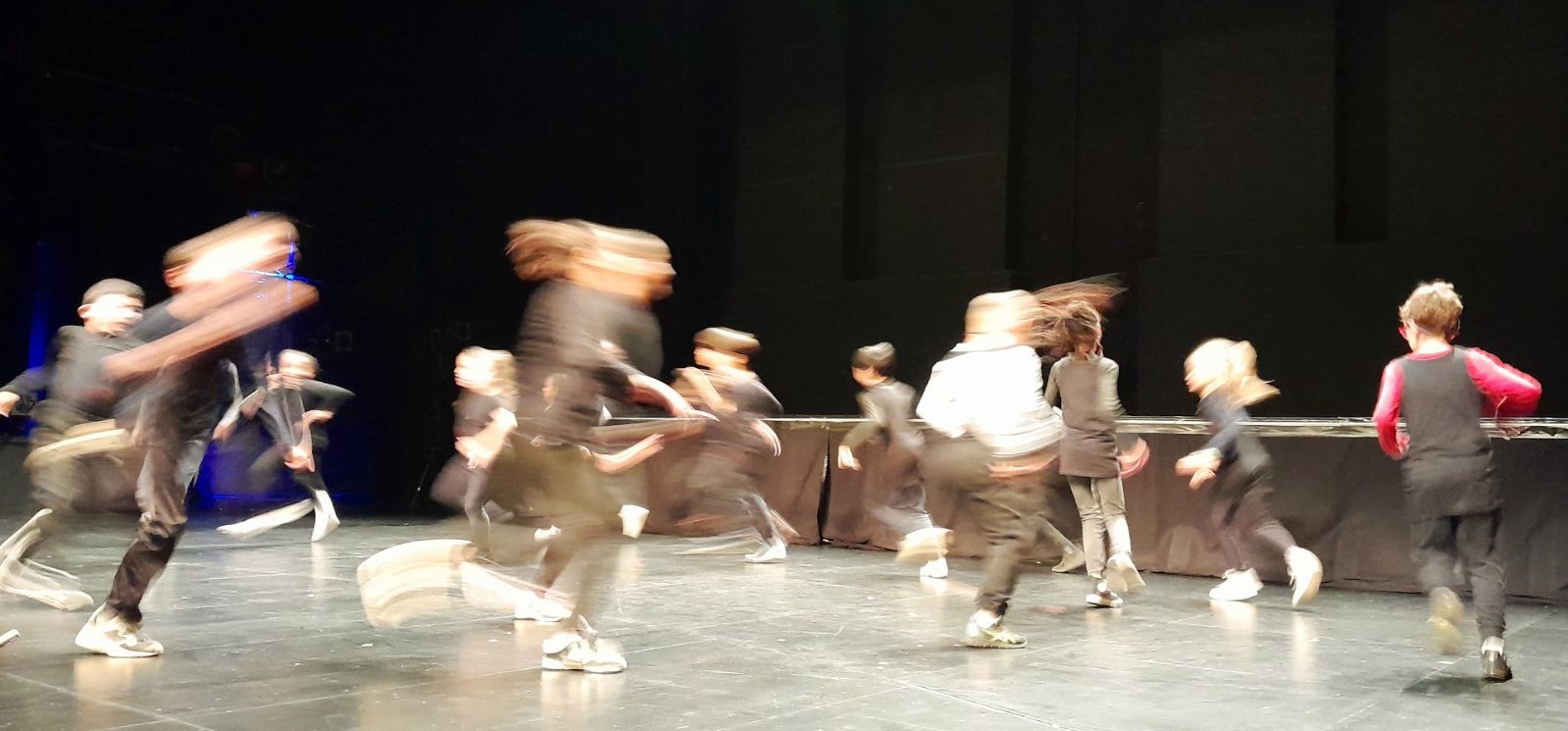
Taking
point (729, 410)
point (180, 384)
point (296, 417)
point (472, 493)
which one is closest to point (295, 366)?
point (296, 417)

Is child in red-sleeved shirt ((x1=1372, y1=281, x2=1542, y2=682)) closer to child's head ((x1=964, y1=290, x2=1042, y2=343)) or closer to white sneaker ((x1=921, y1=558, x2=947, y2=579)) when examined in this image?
child's head ((x1=964, y1=290, x2=1042, y2=343))

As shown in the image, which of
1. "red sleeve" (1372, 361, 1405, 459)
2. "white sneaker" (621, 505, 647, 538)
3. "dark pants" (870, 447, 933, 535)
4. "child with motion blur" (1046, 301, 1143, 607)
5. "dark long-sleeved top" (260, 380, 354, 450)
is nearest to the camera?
"red sleeve" (1372, 361, 1405, 459)

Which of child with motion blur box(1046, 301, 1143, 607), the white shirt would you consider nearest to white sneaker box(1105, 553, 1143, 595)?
child with motion blur box(1046, 301, 1143, 607)

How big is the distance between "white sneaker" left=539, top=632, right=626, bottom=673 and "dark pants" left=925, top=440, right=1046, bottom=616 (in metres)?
1.59

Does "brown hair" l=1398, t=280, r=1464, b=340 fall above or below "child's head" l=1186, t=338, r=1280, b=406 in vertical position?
above

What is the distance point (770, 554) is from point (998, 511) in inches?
163

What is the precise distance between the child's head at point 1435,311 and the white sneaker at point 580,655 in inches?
126

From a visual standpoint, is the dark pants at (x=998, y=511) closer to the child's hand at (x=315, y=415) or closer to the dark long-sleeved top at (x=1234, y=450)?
the dark long-sleeved top at (x=1234, y=450)

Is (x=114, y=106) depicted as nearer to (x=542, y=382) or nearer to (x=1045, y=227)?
(x=1045, y=227)

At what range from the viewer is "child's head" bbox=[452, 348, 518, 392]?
7.28 meters

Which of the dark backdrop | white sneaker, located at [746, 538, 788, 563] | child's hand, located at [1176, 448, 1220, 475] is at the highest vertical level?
the dark backdrop

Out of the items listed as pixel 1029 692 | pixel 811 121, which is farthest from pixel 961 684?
pixel 811 121

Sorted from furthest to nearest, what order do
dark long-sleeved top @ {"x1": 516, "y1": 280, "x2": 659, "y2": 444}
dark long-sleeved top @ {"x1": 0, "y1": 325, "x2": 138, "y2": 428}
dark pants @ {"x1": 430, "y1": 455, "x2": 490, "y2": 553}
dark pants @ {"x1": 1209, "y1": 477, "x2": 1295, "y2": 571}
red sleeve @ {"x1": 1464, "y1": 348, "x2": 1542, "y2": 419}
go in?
dark pants @ {"x1": 430, "y1": 455, "x2": 490, "y2": 553}
dark pants @ {"x1": 1209, "y1": 477, "x2": 1295, "y2": 571}
dark long-sleeved top @ {"x1": 0, "y1": 325, "x2": 138, "y2": 428}
red sleeve @ {"x1": 1464, "y1": 348, "x2": 1542, "y2": 419}
dark long-sleeved top @ {"x1": 516, "y1": 280, "x2": 659, "y2": 444}

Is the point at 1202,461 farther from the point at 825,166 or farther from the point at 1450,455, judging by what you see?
the point at 825,166
